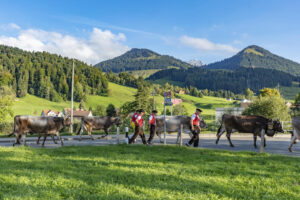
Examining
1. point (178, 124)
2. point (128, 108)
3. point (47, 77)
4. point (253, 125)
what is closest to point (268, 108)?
point (253, 125)

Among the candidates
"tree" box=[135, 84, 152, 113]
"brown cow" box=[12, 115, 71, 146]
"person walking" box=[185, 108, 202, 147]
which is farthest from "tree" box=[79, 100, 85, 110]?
"person walking" box=[185, 108, 202, 147]

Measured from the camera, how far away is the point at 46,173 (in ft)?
21.6

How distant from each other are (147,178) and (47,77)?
455ft

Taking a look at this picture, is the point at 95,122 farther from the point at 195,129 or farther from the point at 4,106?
the point at 4,106

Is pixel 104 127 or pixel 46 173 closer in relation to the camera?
pixel 46 173

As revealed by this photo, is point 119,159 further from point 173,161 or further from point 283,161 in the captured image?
point 283,161

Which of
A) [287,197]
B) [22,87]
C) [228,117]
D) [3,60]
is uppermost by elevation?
[3,60]

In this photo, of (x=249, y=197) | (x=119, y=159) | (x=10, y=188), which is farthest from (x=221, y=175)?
(x=10, y=188)

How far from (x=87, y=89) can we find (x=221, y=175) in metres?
128

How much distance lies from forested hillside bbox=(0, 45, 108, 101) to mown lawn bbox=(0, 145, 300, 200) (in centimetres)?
11662

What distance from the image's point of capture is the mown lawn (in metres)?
5.14

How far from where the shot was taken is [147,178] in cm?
626

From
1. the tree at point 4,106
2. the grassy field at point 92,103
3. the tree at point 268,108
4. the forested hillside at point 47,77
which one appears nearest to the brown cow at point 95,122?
the tree at point 268,108

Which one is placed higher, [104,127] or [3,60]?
[3,60]
